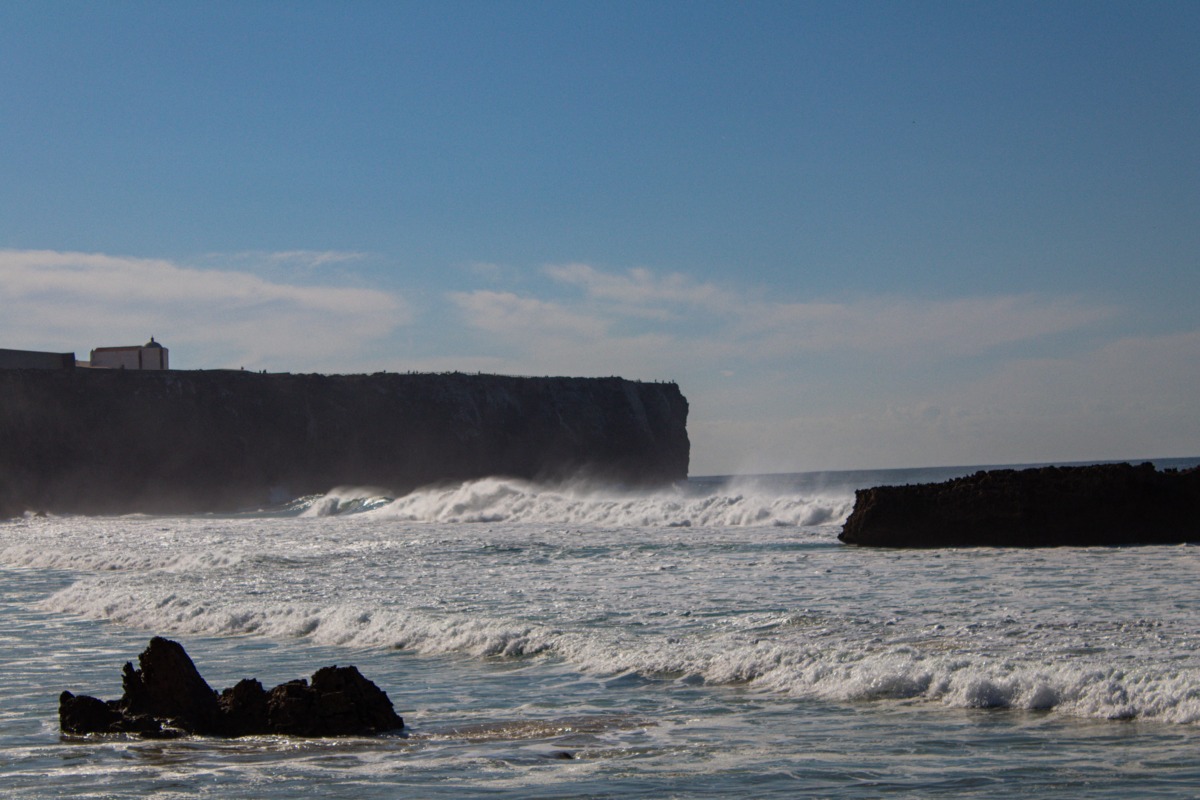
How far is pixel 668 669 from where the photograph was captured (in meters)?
10.3

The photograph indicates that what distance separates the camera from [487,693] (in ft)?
31.9

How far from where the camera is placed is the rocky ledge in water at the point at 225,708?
26.7 feet

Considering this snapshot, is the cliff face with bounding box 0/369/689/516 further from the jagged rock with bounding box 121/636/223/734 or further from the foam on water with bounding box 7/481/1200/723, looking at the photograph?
the jagged rock with bounding box 121/636/223/734

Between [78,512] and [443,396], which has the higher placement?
[443,396]

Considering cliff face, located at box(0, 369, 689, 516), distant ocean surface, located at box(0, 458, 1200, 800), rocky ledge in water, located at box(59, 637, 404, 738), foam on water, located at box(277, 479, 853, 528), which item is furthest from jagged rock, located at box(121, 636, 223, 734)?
cliff face, located at box(0, 369, 689, 516)

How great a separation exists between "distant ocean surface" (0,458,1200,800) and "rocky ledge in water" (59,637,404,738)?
20 cm

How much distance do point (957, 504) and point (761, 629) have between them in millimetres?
9666

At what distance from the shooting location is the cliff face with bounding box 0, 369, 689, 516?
64.4m

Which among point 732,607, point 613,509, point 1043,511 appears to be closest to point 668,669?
point 732,607

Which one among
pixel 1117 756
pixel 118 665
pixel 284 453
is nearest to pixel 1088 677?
pixel 1117 756

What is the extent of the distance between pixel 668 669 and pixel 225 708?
3811mm

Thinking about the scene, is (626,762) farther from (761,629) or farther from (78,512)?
(78,512)

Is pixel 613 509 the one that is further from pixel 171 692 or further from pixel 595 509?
pixel 171 692

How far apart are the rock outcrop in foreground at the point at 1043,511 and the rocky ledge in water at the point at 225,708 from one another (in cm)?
1372
